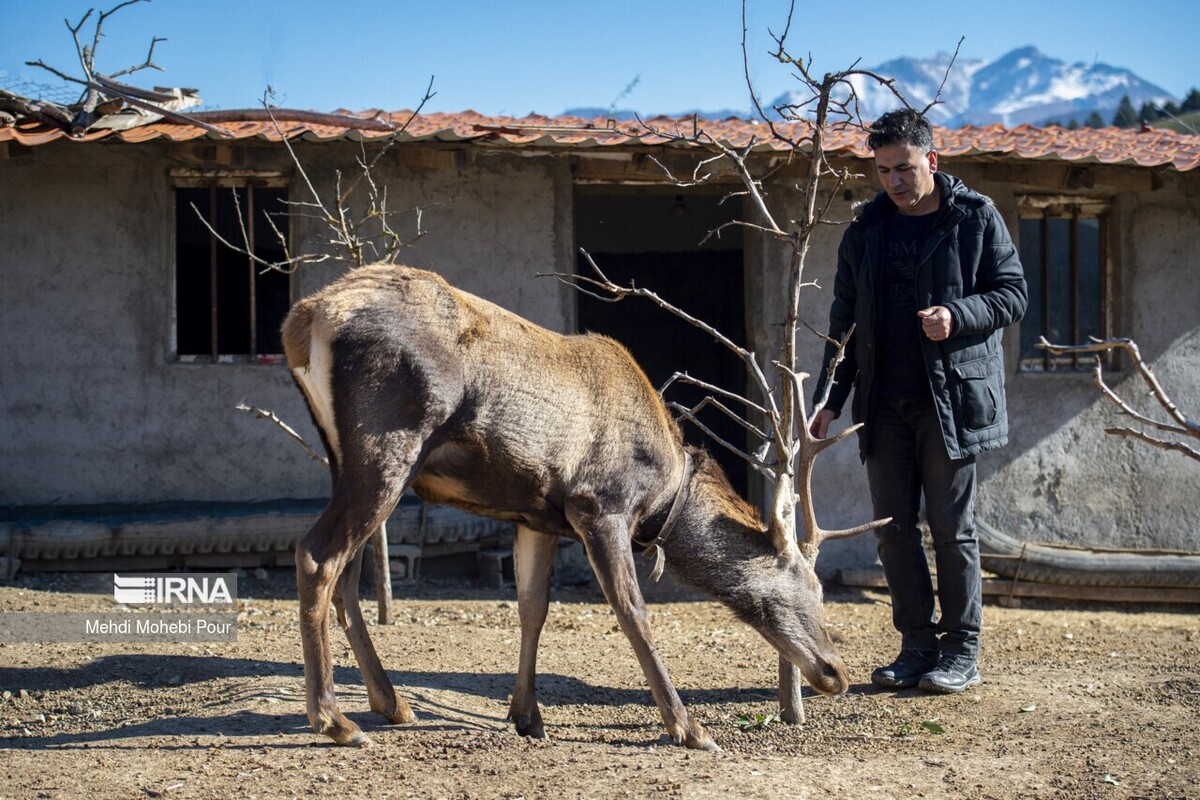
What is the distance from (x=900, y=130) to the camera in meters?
5.09

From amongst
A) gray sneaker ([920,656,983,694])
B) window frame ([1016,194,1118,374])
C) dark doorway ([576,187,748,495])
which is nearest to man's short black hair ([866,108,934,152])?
gray sneaker ([920,656,983,694])

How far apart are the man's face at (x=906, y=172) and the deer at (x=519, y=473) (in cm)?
140

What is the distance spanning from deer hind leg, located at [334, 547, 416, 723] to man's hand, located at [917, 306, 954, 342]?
244 cm

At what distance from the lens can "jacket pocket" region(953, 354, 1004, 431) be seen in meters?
5.26

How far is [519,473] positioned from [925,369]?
1.94m

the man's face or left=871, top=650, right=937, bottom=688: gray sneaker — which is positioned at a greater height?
the man's face

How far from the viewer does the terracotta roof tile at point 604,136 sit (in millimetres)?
7793

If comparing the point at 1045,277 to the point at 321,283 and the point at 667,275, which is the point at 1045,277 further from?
the point at 321,283

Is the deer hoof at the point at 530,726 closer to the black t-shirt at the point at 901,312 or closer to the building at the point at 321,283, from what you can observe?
the black t-shirt at the point at 901,312

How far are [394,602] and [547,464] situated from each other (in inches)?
141

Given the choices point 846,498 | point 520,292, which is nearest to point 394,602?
point 520,292

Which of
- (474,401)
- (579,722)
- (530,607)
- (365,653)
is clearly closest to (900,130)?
(474,401)

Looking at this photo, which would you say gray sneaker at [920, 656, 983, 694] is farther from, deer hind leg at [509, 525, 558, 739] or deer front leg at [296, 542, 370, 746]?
deer front leg at [296, 542, 370, 746]

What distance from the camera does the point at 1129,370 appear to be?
9258mm
